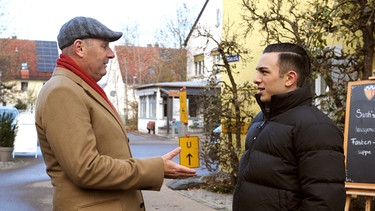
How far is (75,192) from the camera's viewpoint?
256 cm

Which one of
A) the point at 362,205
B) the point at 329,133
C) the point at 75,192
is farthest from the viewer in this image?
the point at 362,205

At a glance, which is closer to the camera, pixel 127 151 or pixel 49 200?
pixel 127 151

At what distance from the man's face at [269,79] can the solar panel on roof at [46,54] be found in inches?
2956

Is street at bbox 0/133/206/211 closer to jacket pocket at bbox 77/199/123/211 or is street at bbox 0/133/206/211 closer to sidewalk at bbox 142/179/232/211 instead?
sidewalk at bbox 142/179/232/211

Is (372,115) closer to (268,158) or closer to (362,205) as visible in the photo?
(362,205)

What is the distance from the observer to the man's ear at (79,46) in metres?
2.77

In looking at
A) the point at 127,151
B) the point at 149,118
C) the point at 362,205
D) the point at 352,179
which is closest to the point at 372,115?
the point at 352,179

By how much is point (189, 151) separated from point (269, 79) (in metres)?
7.46

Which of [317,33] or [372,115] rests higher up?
[317,33]

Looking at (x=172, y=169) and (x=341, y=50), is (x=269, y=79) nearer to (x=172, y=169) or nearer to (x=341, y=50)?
(x=172, y=169)

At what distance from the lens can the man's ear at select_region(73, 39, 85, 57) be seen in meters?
2.77

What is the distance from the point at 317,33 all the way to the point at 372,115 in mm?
1843

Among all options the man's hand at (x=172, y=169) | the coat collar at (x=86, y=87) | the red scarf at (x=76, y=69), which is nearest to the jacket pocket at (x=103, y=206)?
the man's hand at (x=172, y=169)

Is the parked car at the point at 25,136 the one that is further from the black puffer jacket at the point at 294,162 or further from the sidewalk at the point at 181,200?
the black puffer jacket at the point at 294,162
